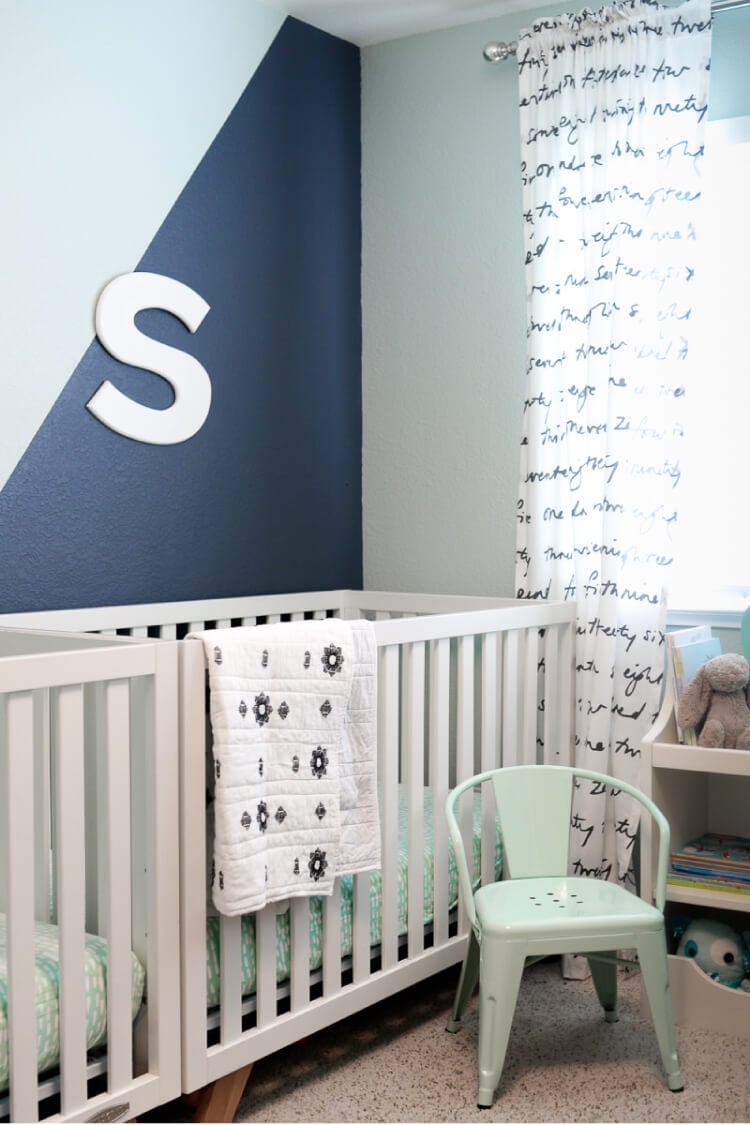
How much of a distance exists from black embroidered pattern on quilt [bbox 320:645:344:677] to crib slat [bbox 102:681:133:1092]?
347 mm

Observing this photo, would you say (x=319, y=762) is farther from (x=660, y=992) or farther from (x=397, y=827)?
(x=660, y=992)

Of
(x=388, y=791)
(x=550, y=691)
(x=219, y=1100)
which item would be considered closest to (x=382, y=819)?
(x=388, y=791)

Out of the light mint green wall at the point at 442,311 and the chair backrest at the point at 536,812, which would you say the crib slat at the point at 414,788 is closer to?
the chair backrest at the point at 536,812

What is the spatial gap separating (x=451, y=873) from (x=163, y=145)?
5.12 ft

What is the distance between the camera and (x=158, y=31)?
8.21ft

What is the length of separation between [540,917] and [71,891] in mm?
793

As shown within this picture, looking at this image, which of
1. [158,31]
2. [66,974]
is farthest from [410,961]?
[158,31]

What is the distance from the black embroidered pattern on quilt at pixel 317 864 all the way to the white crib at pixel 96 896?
232 millimetres

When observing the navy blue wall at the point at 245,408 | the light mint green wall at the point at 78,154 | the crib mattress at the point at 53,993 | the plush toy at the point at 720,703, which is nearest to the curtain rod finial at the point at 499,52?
the navy blue wall at the point at 245,408

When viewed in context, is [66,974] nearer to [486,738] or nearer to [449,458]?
[486,738]

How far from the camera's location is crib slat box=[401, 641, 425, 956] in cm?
216

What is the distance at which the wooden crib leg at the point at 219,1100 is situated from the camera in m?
1.81

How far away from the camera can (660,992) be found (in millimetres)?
1995

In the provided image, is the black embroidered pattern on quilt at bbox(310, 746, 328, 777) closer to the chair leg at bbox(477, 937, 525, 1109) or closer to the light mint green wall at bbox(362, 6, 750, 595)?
the chair leg at bbox(477, 937, 525, 1109)
